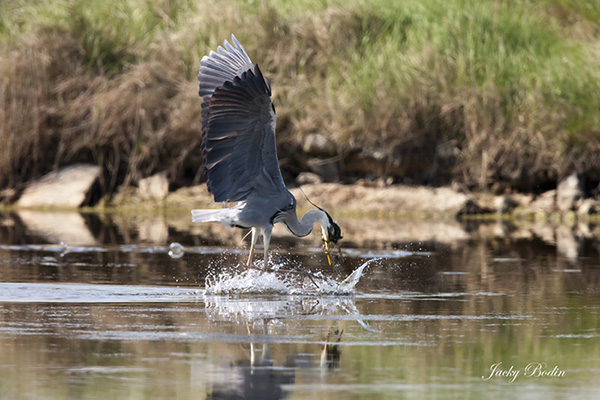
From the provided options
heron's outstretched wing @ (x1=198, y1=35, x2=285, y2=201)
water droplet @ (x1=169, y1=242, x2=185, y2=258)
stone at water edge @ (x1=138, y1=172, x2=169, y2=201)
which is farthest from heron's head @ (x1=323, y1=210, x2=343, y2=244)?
stone at water edge @ (x1=138, y1=172, x2=169, y2=201)

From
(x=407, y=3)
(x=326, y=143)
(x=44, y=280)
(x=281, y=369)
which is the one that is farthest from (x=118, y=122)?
(x=281, y=369)

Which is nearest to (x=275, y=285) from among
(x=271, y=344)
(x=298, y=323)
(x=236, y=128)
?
(x=236, y=128)

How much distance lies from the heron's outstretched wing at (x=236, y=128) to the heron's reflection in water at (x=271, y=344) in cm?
99

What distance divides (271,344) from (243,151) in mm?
2536

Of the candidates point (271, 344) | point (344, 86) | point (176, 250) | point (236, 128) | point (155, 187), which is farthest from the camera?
point (155, 187)

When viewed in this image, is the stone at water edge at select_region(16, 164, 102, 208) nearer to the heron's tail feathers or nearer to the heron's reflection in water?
the heron's tail feathers

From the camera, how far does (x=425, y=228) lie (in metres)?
15.3

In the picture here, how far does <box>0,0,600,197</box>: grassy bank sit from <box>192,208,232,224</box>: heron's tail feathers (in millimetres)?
8915

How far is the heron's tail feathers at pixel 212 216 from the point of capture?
28.3ft

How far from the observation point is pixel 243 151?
337 inches

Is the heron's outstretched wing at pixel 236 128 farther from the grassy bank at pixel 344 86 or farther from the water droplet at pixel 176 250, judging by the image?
the grassy bank at pixel 344 86

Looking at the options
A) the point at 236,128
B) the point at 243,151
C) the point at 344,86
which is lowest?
the point at 243,151

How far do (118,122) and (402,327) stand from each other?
40.5 feet

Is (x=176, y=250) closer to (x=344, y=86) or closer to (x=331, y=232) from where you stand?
(x=331, y=232)
